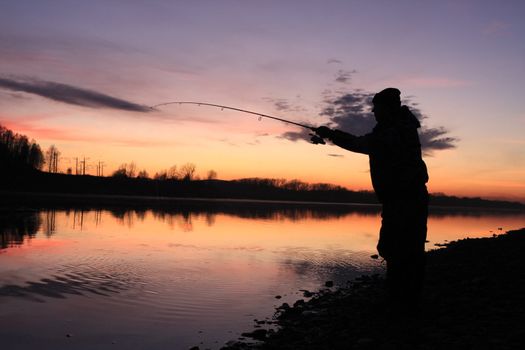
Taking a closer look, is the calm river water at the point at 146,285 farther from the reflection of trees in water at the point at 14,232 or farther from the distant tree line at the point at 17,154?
the distant tree line at the point at 17,154

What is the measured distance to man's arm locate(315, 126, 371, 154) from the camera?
6391 millimetres

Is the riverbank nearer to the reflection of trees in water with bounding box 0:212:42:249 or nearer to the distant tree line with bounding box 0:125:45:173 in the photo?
the reflection of trees in water with bounding box 0:212:42:249

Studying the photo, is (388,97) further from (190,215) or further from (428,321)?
(190,215)

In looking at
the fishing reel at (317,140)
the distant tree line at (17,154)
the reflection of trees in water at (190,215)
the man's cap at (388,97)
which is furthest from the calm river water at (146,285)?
the distant tree line at (17,154)

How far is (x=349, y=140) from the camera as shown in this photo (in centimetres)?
652

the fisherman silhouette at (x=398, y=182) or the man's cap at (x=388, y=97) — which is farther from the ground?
the man's cap at (x=388, y=97)

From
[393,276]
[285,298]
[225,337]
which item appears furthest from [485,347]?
[285,298]

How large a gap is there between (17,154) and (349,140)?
166 m

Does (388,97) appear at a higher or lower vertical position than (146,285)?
higher

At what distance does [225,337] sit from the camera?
8.77m

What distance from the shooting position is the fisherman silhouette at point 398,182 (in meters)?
6.34

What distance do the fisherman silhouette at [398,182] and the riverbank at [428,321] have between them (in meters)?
0.62

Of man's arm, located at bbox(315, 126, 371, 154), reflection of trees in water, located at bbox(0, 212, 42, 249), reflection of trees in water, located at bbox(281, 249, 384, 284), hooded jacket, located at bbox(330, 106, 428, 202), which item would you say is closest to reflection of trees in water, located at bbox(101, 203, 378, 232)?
reflection of trees in water, located at bbox(0, 212, 42, 249)

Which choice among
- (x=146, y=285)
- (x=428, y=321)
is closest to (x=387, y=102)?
(x=428, y=321)
